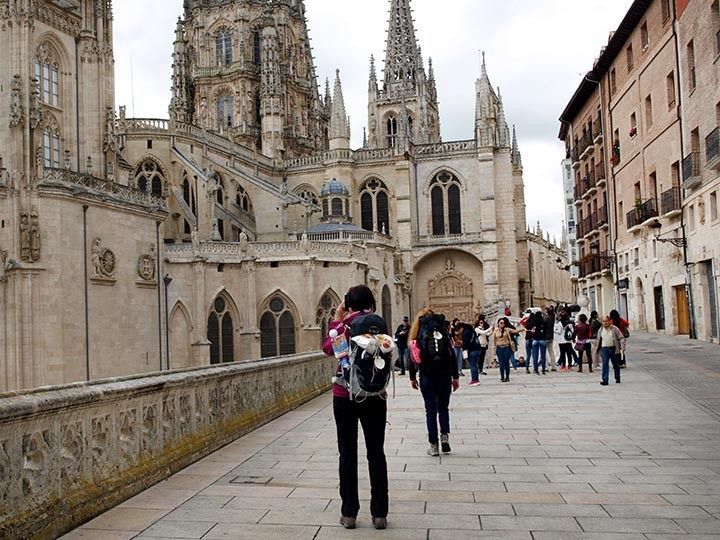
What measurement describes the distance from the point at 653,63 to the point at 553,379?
16674 millimetres

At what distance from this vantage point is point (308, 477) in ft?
23.1

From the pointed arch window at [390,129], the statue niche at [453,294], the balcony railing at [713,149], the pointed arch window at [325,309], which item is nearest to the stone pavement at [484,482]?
the balcony railing at [713,149]

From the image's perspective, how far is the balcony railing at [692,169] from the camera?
23755 mm

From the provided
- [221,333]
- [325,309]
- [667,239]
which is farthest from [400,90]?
[667,239]

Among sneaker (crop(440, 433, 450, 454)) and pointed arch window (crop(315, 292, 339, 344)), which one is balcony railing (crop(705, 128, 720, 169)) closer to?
sneaker (crop(440, 433, 450, 454))

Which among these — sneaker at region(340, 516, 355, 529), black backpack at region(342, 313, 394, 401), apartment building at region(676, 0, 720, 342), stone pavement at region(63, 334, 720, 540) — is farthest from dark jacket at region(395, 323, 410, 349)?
Answer: sneaker at region(340, 516, 355, 529)

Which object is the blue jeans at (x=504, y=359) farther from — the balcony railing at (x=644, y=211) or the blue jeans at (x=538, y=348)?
the balcony railing at (x=644, y=211)

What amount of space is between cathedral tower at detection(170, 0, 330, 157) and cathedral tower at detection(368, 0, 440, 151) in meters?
10.6

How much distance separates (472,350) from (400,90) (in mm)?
57393

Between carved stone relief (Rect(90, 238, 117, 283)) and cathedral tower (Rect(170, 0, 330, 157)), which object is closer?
carved stone relief (Rect(90, 238, 117, 283))

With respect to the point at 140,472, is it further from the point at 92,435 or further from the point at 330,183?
the point at 330,183

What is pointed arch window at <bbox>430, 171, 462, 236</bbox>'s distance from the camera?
51.9 m

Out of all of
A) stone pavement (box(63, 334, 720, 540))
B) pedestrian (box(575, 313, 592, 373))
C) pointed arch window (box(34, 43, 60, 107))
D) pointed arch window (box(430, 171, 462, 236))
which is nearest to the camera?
stone pavement (box(63, 334, 720, 540))

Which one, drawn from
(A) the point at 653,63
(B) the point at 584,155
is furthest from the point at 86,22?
(B) the point at 584,155
